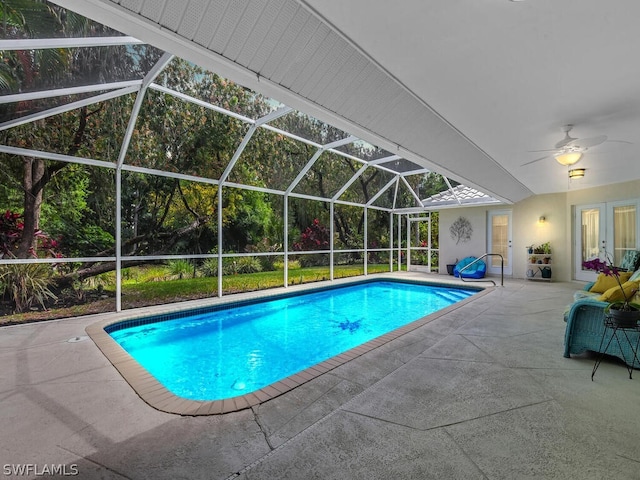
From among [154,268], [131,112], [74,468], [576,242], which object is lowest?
Result: [74,468]

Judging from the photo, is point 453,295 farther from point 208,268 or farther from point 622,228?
point 208,268

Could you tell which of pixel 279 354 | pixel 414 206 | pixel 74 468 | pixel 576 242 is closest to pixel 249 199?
pixel 279 354

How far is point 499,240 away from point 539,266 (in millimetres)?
1569

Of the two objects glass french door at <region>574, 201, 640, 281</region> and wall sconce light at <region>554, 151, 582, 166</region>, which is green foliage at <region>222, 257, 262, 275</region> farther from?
glass french door at <region>574, 201, 640, 281</region>

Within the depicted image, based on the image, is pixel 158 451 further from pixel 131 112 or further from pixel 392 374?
pixel 131 112

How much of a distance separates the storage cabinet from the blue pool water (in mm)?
2970

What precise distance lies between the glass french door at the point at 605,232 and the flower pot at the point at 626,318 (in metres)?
6.29

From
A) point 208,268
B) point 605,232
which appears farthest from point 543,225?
point 208,268

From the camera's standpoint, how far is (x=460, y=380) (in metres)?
2.74

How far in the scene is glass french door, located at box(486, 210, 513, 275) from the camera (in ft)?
34.2

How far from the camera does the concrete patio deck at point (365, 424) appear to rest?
5.52 ft

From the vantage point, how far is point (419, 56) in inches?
100

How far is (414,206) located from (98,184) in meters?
10.1

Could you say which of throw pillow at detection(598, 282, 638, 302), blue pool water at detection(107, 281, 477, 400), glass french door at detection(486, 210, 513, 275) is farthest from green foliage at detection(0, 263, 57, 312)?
glass french door at detection(486, 210, 513, 275)
